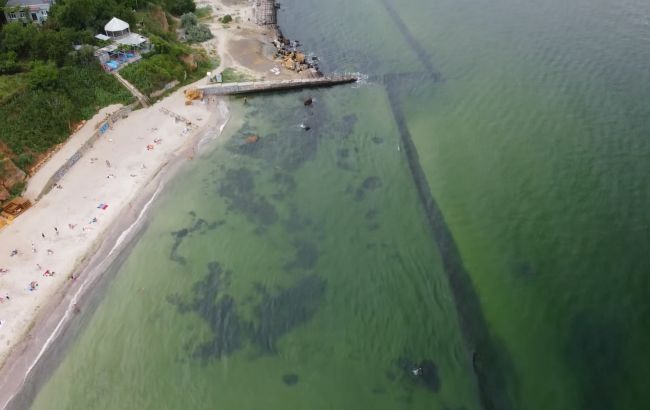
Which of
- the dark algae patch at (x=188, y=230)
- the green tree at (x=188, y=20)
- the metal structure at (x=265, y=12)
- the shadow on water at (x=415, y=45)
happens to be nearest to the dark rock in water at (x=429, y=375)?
the dark algae patch at (x=188, y=230)

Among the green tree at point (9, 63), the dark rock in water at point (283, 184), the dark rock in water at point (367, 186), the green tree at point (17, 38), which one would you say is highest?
the green tree at point (17, 38)

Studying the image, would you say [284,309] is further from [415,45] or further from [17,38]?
[415,45]

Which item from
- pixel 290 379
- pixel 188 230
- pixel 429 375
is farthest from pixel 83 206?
pixel 429 375

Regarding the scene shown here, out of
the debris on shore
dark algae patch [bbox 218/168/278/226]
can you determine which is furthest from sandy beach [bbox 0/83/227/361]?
the debris on shore

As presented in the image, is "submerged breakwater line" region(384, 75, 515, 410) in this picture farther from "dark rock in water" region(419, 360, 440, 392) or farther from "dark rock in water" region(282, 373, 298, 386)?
"dark rock in water" region(282, 373, 298, 386)

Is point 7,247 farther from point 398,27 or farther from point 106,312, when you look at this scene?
point 398,27

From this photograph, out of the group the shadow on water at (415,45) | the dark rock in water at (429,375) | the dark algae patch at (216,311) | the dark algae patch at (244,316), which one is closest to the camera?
the dark rock in water at (429,375)

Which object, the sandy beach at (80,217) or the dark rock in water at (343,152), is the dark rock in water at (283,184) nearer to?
the dark rock in water at (343,152)
